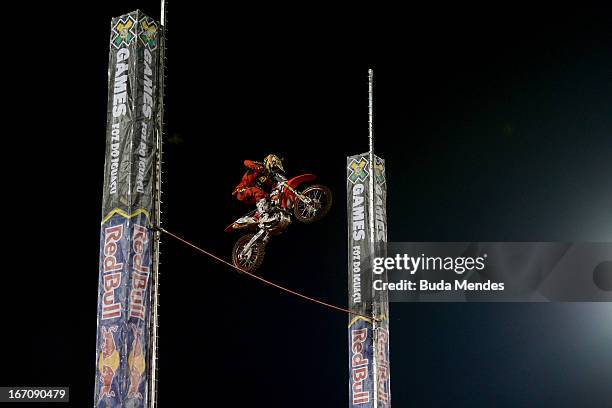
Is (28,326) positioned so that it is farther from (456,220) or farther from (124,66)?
(456,220)

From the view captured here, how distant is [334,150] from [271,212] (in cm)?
334

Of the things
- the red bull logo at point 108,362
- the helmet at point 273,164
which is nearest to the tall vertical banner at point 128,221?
the red bull logo at point 108,362

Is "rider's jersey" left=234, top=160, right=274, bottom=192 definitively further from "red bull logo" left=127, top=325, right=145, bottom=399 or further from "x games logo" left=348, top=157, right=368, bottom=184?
"red bull logo" left=127, top=325, right=145, bottom=399

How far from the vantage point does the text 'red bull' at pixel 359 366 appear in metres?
9.77

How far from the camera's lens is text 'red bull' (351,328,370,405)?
32.1ft

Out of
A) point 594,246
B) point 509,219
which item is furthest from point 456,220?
point 594,246

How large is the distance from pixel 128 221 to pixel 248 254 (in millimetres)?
3464

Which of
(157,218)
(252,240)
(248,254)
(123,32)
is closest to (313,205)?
(252,240)

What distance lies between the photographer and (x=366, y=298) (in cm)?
987

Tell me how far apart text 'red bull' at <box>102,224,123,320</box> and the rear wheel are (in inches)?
132

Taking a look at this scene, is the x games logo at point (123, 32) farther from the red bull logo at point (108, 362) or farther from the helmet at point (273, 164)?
the helmet at point (273, 164)

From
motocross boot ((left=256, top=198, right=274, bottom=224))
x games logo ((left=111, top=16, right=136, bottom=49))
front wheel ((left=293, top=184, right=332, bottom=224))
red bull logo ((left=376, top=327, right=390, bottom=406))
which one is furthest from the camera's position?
red bull logo ((left=376, top=327, right=390, bottom=406))

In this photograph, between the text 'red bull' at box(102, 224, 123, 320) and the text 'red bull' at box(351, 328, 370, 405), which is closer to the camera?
the text 'red bull' at box(102, 224, 123, 320)

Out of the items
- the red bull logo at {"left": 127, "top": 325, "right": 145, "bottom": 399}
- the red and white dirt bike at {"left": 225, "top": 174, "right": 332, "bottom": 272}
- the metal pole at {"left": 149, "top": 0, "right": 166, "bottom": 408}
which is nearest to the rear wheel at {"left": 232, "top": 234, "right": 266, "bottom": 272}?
the red and white dirt bike at {"left": 225, "top": 174, "right": 332, "bottom": 272}
